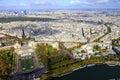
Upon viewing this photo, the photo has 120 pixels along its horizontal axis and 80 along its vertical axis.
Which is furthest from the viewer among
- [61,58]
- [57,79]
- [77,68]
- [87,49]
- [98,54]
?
[87,49]

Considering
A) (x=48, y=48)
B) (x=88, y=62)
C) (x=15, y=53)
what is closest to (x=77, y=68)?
(x=88, y=62)

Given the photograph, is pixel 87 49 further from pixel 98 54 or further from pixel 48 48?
pixel 48 48

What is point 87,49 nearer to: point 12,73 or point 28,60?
point 28,60

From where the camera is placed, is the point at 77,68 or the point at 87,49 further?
the point at 87,49

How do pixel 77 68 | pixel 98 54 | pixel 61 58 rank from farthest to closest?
pixel 98 54 → pixel 61 58 → pixel 77 68

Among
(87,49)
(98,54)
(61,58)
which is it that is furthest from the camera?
(87,49)

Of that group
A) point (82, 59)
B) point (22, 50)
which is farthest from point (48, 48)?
point (82, 59)
